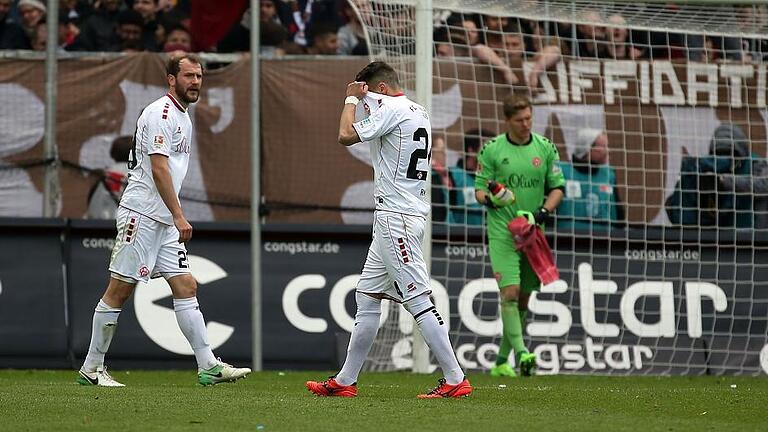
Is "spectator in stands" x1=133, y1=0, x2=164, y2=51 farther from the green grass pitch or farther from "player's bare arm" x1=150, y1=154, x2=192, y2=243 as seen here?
"player's bare arm" x1=150, y1=154, x2=192, y2=243

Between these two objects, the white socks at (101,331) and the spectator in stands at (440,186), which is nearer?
the white socks at (101,331)

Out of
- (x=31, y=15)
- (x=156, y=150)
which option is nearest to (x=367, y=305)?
(x=156, y=150)

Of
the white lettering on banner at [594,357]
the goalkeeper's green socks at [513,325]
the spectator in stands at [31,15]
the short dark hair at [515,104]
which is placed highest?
the spectator in stands at [31,15]

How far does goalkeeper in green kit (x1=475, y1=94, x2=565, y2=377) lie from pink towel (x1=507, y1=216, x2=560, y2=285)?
0.33 feet

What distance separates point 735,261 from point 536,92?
264cm

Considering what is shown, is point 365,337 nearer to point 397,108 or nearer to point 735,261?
point 397,108

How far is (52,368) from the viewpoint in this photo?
43.1 ft

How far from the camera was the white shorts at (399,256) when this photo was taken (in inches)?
332

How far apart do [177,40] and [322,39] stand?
5.23 ft

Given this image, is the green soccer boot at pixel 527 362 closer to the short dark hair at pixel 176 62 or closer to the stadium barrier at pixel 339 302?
the stadium barrier at pixel 339 302

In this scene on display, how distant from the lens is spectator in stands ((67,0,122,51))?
14625 mm

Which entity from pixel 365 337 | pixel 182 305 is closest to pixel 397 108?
pixel 365 337

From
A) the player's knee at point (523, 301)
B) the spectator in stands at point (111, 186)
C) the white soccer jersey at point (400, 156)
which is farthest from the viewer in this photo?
the spectator in stands at point (111, 186)

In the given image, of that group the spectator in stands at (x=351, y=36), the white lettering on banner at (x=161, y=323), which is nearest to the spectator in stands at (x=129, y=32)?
the spectator in stands at (x=351, y=36)
